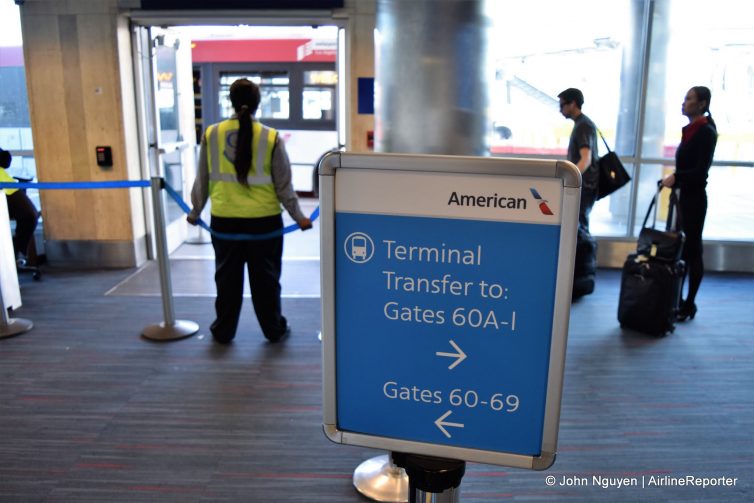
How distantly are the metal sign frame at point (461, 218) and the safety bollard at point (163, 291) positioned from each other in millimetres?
3234

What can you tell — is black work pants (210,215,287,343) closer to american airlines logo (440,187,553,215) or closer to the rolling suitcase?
the rolling suitcase

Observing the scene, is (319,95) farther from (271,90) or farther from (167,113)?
(167,113)

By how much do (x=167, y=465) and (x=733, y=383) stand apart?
3.11 metres

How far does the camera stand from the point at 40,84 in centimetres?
583

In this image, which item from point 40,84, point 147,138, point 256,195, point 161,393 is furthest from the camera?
point 147,138

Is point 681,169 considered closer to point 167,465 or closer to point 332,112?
point 167,465

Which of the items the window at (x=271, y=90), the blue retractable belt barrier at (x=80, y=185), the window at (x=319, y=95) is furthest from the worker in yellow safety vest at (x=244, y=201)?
the window at (x=271, y=90)

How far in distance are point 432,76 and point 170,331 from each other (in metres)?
3.35

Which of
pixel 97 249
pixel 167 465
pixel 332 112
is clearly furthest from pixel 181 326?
pixel 332 112

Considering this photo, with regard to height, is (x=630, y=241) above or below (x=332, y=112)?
below

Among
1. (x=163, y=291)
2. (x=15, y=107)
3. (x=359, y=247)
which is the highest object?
(x=15, y=107)

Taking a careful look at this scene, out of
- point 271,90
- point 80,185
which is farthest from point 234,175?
point 271,90

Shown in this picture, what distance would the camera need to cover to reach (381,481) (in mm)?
2680

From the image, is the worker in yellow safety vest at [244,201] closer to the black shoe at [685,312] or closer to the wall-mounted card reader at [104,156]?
the wall-mounted card reader at [104,156]
